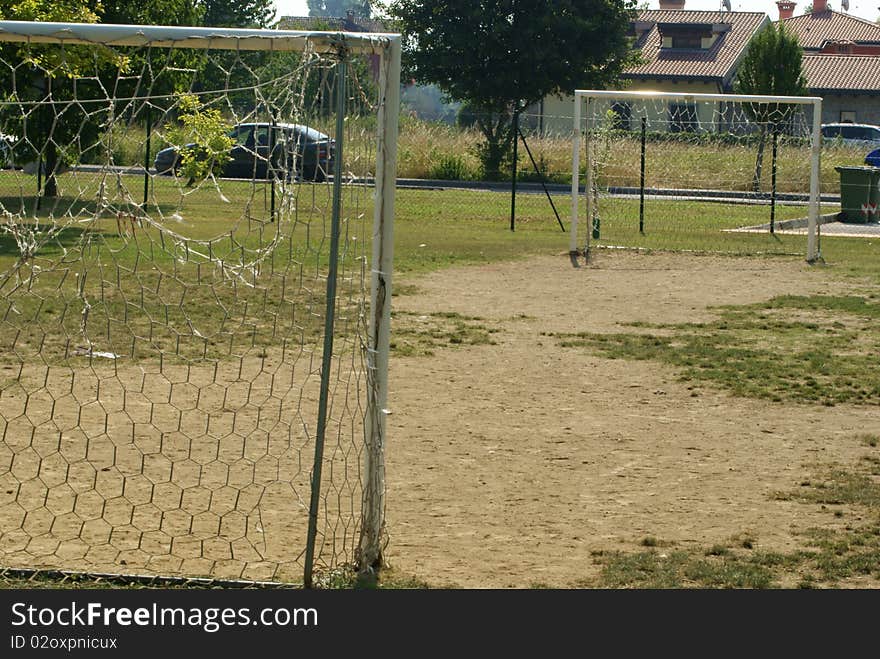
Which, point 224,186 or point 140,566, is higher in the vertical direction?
point 224,186

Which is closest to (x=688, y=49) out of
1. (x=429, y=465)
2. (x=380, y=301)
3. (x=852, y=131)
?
(x=852, y=131)

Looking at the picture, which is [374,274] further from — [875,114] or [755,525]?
[875,114]

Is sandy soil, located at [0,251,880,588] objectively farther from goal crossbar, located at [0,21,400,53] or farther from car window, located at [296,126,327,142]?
goal crossbar, located at [0,21,400,53]

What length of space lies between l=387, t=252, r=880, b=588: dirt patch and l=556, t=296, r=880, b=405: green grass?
33cm

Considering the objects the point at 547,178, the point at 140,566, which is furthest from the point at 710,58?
the point at 140,566

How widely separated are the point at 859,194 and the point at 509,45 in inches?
744

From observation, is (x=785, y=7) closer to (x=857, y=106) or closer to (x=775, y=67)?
(x=857, y=106)

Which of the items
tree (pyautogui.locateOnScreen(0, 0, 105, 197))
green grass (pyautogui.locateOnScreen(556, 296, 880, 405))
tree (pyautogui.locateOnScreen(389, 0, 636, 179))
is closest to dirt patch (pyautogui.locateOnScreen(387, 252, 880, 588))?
green grass (pyautogui.locateOnScreen(556, 296, 880, 405))

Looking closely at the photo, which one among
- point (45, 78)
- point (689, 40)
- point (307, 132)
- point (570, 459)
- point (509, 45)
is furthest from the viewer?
point (689, 40)

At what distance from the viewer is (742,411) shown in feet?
31.1

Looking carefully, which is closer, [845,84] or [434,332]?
[434,332]

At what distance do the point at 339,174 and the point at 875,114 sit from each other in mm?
61860

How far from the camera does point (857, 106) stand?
6347 cm

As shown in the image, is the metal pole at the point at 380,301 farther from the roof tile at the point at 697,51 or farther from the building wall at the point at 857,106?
the building wall at the point at 857,106
